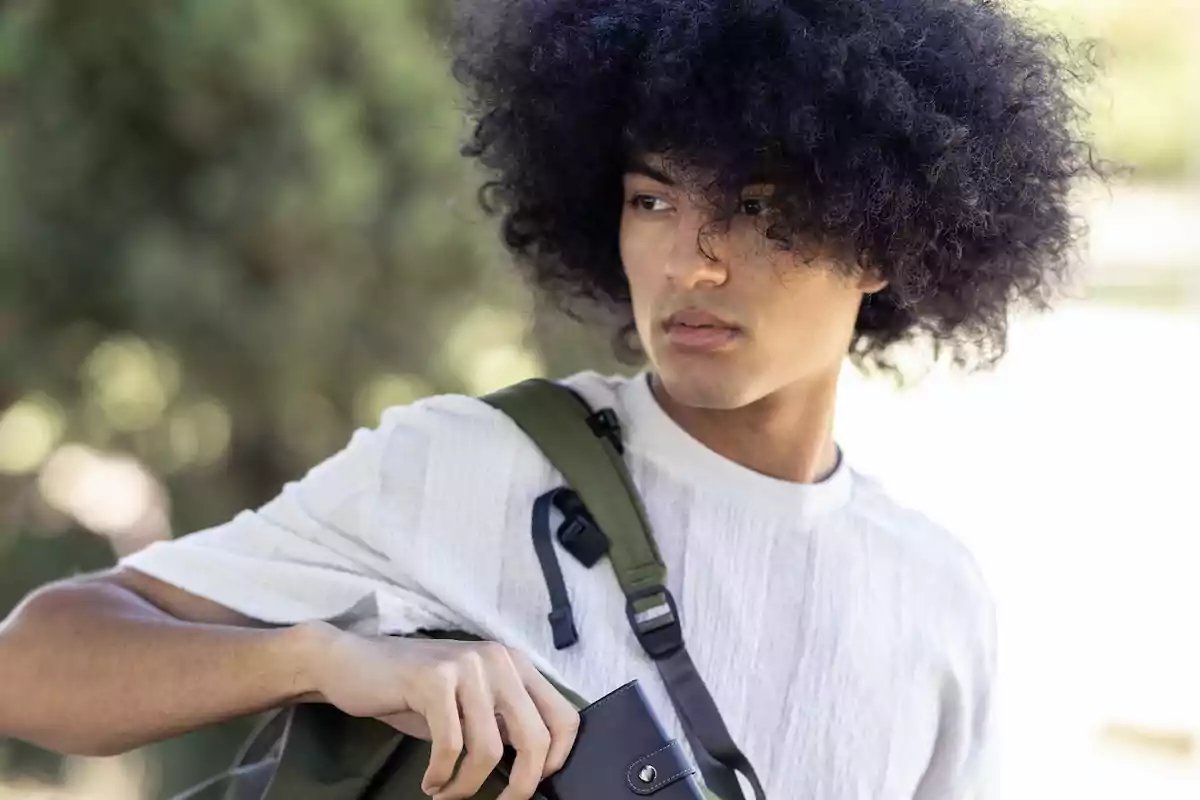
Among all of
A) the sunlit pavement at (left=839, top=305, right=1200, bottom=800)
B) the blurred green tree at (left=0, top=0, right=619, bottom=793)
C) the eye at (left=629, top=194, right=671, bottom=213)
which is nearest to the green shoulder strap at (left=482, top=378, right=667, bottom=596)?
the eye at (left=629, top=194, right=671, bottom=213)

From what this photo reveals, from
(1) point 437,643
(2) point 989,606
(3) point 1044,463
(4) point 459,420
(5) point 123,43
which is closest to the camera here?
(1) point 437,643

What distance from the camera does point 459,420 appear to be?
4.76 ft

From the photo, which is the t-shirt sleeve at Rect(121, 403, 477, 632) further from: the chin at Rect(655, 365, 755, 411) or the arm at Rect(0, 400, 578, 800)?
the chin at Rect(655, 365, 755, 411)

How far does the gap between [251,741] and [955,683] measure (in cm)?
76

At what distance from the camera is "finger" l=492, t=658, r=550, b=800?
1.09 meters

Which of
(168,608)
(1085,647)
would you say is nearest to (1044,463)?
(1085,647)

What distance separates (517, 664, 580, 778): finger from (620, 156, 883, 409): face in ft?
1.41

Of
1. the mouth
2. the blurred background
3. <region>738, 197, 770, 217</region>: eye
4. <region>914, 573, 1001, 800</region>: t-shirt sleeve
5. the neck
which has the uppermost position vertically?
the blurred background

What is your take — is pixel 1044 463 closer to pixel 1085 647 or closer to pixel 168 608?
pixel 1085 647

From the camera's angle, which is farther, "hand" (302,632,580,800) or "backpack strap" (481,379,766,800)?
"backpack strap" (481,379,766,800)

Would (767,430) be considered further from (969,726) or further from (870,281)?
(969,726)

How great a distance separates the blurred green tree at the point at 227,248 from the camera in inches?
109

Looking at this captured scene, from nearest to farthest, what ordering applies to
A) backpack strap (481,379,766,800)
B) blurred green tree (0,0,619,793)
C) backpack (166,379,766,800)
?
backpack (166,379,766,800)
backpack strap (481,379,766,800)
blurred green tree (0,0,619,793)

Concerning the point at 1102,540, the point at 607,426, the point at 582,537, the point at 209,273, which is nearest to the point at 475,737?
the point at 582,537
